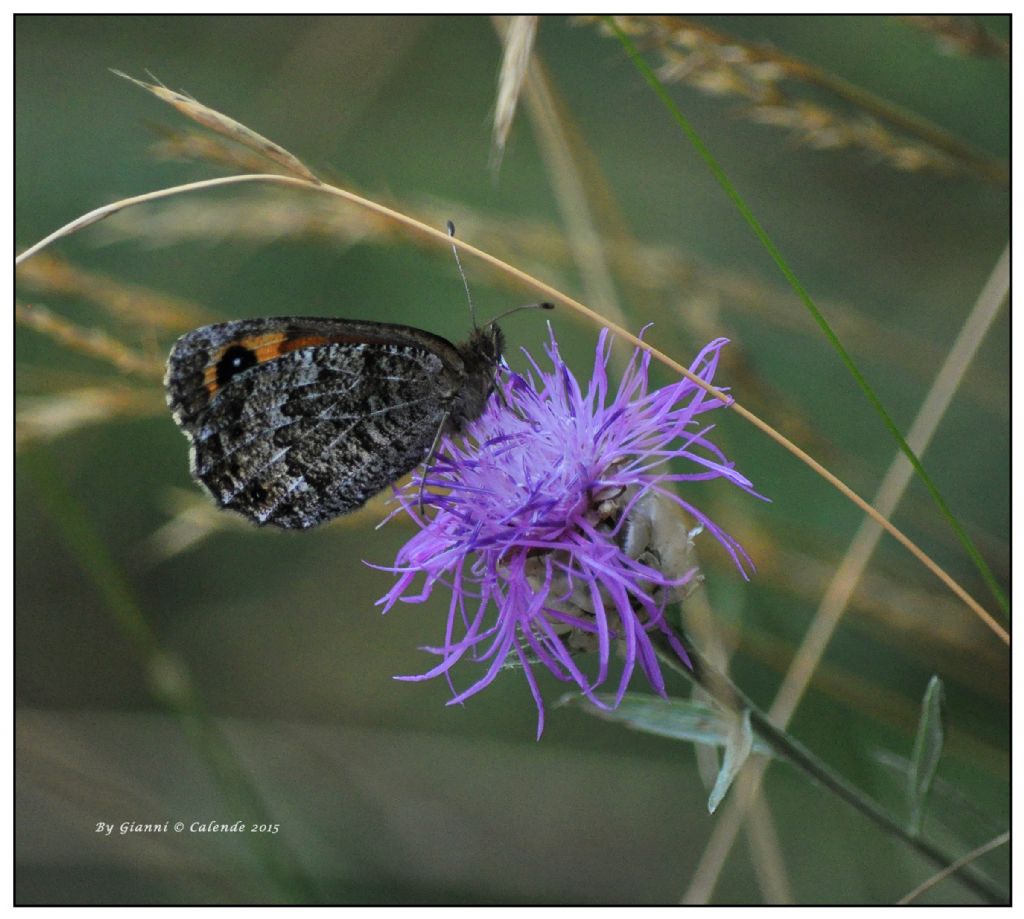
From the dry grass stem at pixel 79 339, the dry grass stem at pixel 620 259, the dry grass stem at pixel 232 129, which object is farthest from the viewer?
the dry grass stem at pixel 620 259

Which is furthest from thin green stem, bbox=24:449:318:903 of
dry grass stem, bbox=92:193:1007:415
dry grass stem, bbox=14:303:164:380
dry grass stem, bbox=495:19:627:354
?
dry grass stem, bbox=495:19:627:354

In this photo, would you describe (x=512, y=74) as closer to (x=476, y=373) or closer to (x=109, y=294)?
(x=476, y=373)

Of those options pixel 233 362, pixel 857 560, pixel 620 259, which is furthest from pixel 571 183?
pixel 857 560

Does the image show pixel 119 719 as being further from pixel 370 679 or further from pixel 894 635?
pixel 894 635

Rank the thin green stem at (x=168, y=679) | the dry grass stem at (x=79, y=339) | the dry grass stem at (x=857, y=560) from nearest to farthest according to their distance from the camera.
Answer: the dry grass stem at (x=857, y=560) → the dry grass stem at (x=79, y=339) → the thin green stem at (x=168, y=679)

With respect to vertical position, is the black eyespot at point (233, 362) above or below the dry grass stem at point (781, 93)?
below

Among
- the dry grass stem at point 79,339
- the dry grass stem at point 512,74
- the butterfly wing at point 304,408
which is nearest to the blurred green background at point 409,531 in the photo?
the dry grass stem at point 79,339

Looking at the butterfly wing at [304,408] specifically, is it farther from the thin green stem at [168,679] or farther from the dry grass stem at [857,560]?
the dry grass stem at [857,560]

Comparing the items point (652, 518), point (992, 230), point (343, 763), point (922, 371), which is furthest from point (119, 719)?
point (992, 230)
